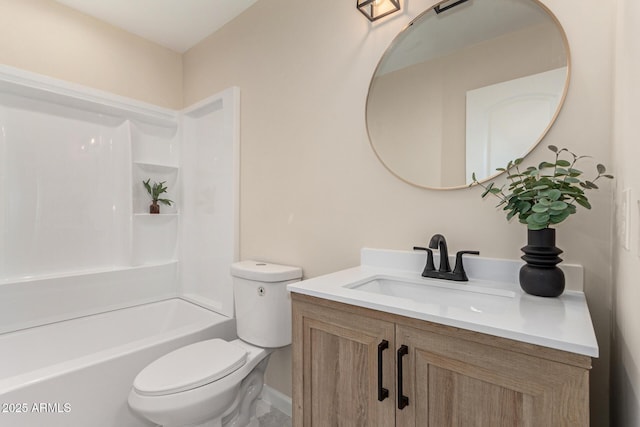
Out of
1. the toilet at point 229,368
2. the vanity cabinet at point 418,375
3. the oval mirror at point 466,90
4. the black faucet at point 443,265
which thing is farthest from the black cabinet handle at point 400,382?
the toilet at point 229,368

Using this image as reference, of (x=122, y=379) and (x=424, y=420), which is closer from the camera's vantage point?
(x=424, y=420)

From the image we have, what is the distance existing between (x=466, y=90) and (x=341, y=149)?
61 centimetres

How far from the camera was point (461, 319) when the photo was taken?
0.78m

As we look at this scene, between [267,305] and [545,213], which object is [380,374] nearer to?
[545,213]

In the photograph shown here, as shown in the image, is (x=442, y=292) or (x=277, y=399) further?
(x=277, y=399)

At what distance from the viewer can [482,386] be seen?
75 cm

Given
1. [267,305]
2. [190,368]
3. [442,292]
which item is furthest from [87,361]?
[442,292]

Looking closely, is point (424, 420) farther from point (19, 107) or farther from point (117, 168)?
point (19, 107)

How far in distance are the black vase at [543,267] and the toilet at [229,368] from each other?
1.10 metres

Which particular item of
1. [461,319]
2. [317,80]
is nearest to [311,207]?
[317,80]

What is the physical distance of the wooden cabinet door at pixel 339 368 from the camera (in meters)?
0.92

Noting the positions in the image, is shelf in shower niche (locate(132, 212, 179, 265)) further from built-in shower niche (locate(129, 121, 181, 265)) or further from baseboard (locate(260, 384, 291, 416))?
baseboard (locate(260, 384, 291, 416))

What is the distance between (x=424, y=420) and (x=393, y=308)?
0.93ft

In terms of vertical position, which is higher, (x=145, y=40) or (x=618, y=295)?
(x=145, y=40)
